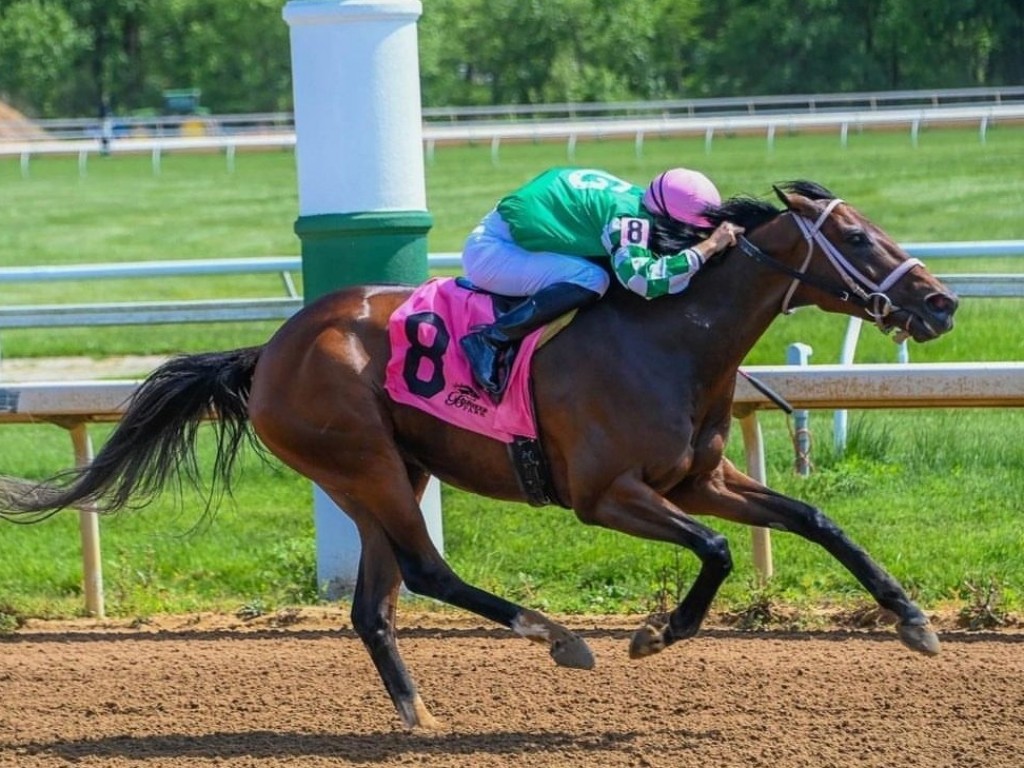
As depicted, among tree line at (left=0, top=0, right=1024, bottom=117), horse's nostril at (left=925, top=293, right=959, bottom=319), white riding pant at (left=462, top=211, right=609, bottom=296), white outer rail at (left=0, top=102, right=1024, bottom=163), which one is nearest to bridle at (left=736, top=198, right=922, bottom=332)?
horse's nostril at (left=925, top=293, right=959, bottom=319)

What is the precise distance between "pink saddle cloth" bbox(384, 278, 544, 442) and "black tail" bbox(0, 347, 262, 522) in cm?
63

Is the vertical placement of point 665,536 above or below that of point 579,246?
below

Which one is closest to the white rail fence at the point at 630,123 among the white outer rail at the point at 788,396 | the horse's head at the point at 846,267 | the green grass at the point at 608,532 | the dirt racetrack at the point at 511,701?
the green grass at the point at 608,532

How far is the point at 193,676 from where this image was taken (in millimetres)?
5750

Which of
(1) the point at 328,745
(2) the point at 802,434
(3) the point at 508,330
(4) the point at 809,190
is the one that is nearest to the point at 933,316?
(4) the point at 809,190

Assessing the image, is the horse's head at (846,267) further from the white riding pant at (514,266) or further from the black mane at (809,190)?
the white riding pant at (514,266)

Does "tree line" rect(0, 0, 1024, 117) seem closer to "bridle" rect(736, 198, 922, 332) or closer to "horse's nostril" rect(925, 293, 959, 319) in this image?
"bridle" rect(736, 198, 922, 332)

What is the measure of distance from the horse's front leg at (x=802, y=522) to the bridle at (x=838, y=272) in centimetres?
57

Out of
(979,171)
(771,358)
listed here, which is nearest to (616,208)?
(771,358)

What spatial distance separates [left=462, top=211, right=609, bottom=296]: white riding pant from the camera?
205 inches

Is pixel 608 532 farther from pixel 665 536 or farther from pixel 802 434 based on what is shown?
pixel 665 536

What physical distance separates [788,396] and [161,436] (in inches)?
92.5

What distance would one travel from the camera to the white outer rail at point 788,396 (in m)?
6.29

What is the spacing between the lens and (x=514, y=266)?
208 inches
